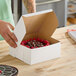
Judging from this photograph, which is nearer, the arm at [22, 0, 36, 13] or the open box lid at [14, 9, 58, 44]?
the open box lid at [14, 9, 58, 44]

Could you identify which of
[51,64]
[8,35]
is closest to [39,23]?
[8,35]

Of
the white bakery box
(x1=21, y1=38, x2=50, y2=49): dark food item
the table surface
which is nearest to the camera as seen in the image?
the table surface

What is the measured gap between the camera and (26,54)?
1938 mm

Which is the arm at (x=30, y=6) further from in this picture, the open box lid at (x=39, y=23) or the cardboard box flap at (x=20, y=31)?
the cardboard box flap at (x=20, y=31)

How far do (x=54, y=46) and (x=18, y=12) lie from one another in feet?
9.80

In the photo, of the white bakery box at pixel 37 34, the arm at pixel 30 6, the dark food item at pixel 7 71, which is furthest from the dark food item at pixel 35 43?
the arm at pixel 30 6

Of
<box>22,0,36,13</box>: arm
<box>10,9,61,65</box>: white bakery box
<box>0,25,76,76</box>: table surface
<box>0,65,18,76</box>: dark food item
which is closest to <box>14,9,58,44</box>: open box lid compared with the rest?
<box>10,9,61,65</box>: white bakery box

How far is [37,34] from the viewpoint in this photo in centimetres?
228

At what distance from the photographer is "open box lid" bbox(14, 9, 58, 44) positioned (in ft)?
6.39

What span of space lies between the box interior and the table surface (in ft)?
0.57

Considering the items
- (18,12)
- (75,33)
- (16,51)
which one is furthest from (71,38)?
(18,12)

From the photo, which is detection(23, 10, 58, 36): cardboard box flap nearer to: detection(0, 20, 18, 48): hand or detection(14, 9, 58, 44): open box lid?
detection(14, 9, 58, 44): open box lid

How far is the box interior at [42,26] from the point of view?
2.07 meters

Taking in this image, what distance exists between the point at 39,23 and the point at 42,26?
6 centimetres
